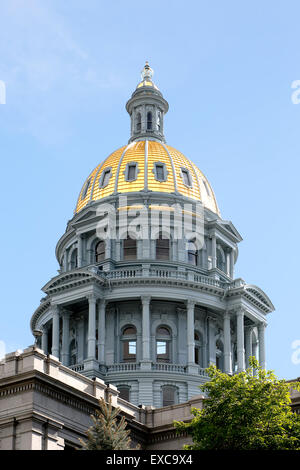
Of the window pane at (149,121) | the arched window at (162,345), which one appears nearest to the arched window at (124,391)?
the arched window at (162,345)

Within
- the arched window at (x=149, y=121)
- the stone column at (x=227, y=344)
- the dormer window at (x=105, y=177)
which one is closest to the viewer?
the stone column at (x=227, y=344)

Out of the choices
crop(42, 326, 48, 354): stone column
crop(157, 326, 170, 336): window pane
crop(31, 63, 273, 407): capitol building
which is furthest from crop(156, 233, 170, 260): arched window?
crop(42, 326, 48, 354): stone column

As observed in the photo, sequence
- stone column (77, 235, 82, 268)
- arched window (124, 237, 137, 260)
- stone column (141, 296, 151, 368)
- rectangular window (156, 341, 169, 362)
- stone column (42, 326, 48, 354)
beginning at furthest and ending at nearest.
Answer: stone column (77, 235, 82, 268)
arched window (124, 237, 137, 260)
stone column (42, 326, 48, 354)
rectangular window (156, 341, 169, 362)
stone column (141, 296, 151, 368)

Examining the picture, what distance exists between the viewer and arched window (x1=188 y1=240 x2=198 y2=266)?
79.6 m

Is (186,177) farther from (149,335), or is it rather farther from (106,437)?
(106,437)

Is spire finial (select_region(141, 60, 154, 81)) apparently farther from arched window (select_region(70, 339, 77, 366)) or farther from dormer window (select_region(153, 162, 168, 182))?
arched window (select_region(70, 339, 77, 366))

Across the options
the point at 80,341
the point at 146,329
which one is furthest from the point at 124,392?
the point at 80,341

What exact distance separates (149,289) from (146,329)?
118 inches

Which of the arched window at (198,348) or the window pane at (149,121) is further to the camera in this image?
the window pane at (149,121)

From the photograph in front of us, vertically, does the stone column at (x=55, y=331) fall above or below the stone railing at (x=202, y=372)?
above

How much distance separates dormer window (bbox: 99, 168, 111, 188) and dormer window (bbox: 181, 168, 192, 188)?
5.94m

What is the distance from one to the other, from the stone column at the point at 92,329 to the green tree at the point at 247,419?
29.1 meters

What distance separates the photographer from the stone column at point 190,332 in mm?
73000

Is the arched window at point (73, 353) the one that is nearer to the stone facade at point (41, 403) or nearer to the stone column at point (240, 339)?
the stone column at point (240, 339)
